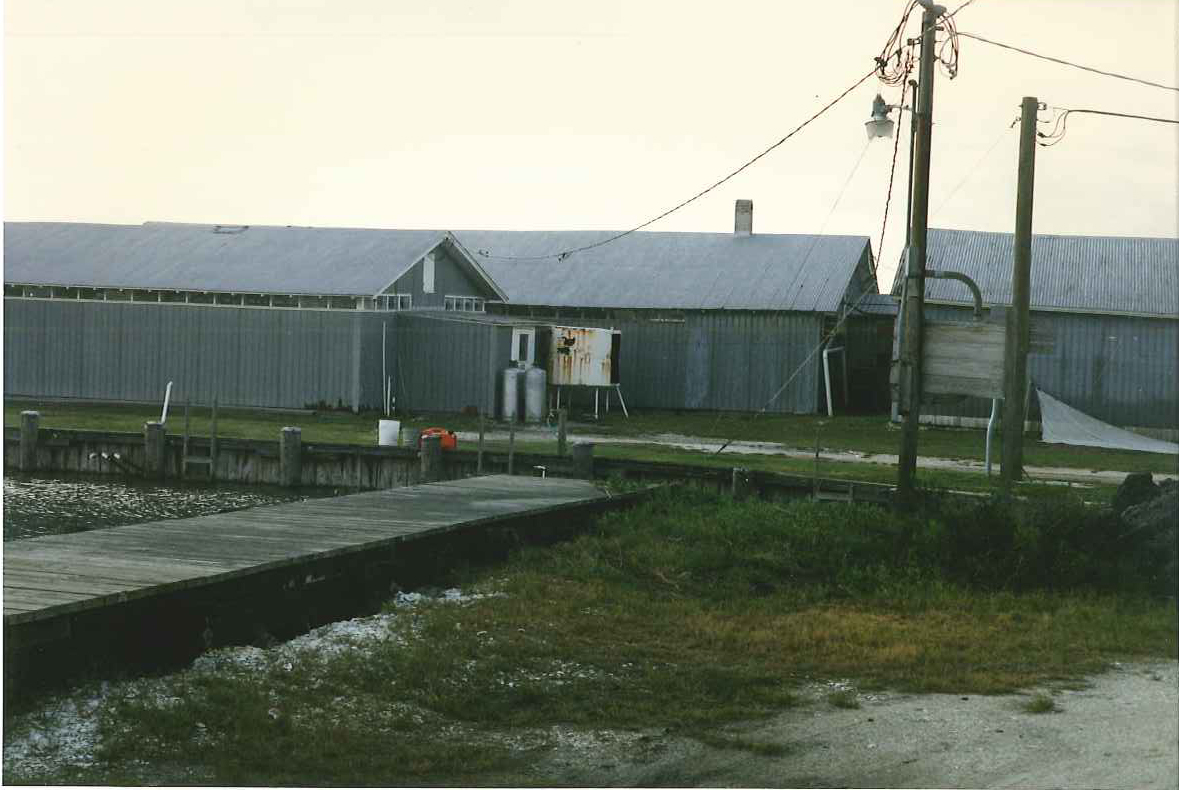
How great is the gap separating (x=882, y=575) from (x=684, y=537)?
293 cm

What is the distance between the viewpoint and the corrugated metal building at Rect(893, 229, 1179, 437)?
33250 millimetres

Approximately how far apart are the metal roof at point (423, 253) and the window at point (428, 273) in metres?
0.38

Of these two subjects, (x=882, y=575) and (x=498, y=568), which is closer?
(x=882, y=575)

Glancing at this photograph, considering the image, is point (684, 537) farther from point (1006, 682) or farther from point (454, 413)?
point (454, 413)

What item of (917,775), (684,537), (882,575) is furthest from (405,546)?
(917,775)

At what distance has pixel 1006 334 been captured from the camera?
46.4 ft

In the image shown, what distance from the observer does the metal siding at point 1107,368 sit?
3291cm

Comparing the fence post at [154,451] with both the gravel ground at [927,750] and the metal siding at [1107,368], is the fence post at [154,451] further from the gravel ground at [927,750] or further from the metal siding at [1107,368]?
the gravel ground at [927,750]

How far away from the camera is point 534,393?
35312 mm

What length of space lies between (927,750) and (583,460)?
44.7ft

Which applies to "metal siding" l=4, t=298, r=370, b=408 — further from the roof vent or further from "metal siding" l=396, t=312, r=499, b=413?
the roof vent

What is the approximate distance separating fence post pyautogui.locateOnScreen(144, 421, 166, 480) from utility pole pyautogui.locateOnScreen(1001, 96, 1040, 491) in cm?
1534

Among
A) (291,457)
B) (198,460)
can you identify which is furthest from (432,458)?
(198,460)

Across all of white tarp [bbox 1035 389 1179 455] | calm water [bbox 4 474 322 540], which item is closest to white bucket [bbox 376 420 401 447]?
calm water [bbox 4 474 322 540]
